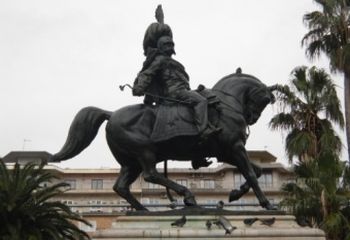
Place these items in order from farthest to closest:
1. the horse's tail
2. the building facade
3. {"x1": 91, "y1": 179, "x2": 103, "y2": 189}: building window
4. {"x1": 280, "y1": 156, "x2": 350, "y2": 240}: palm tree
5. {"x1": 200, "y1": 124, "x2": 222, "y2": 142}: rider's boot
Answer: {"x1": 91, "y1": 179, "x2": 103, "y2": 189}: building window
the building facade
{"x1": 280, "y1": 156, "x2": 350, "y2": 240}: palm tree
the horse's tail
{"x1": 200, "y1": 124, "x2": 222, "y2": 142}: rider's boot

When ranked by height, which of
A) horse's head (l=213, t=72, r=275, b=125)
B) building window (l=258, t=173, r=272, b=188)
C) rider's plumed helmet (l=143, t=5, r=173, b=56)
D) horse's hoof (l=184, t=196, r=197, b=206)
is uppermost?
building window (l=258, t=173, r=272, b=188)

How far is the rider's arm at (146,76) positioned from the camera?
1251 centimetres

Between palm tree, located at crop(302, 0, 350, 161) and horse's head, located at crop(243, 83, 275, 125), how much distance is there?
14.1m

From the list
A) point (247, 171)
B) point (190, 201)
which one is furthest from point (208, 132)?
point (190, 201)

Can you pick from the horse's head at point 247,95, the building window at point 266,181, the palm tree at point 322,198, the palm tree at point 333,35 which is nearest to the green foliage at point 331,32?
the palm tree at point 333,35

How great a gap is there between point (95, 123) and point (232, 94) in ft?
8.76

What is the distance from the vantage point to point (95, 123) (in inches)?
491

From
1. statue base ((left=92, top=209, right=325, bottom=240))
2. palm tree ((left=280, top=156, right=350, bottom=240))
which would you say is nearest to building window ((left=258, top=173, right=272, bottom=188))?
palm tree ((left=280, top=156, right=350, bottom=240))

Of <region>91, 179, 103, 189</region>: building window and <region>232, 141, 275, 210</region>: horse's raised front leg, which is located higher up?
<region>91, 179, 103, 189</region>: building window

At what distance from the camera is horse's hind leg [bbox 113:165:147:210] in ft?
40.7

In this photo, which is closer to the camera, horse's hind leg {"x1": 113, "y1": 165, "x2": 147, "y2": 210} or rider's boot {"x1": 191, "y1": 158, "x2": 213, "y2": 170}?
horse's hind leg {"x1": 113, "y1": 165, "x2": 147, "y2": 210}

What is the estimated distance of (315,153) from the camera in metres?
Answer: 24.8

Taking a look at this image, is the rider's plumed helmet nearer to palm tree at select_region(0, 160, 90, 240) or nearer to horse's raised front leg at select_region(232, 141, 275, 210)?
horse's raised front leg at select_region(232, 141, 275, 210)

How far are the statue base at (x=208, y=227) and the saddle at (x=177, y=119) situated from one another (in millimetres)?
1406
